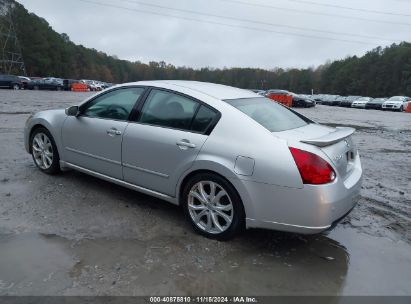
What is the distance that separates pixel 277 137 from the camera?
141 inches

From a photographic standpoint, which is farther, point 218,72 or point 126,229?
point 218,72

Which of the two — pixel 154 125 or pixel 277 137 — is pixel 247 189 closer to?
pixel 277 137

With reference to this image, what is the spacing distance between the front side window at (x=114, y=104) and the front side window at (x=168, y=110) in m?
0.23

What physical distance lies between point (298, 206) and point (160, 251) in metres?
1.28

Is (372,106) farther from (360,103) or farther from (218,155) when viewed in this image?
(218,155)

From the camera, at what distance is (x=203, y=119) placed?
397 centimetres

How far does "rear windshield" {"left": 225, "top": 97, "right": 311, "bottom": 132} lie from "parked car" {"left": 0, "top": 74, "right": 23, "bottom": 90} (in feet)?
138

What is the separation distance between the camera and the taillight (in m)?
3.35

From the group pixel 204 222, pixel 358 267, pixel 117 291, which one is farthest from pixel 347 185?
pixel 117 291

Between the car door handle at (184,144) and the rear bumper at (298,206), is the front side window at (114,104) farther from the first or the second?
the rear bumper at (298,206)

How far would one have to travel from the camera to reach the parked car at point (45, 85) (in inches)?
1821

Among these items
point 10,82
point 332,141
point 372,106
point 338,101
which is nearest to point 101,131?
point 332,141

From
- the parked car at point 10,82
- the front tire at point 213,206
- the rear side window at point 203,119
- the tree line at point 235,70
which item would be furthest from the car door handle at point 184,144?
the tree line at point 235,70

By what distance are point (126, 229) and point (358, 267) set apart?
2.21 m
